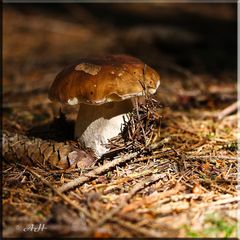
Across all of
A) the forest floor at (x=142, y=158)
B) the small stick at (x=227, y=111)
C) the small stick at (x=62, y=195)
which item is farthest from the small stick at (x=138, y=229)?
the small stick at (x=227, y=111)

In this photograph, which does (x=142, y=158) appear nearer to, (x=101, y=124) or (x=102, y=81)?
(x=101, y=124)

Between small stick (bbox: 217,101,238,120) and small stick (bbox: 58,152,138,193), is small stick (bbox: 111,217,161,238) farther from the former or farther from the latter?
small stick (bbox: 217,101,238,120)

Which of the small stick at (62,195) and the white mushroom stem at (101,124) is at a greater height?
the white mushroom stem at (101,124)

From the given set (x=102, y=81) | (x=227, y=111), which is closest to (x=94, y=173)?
(x=102, y=81)

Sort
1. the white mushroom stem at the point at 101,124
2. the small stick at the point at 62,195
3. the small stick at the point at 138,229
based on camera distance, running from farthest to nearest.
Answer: the white mushroom stem at the point at 101,124 → the small stick at the point at 62,195 → the small stick at the point at 138,229

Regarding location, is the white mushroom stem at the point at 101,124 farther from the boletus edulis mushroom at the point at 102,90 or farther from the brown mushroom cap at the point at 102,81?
the brown mushroom cap at the point at 102,81

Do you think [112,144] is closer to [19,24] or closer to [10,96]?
[10,96]
